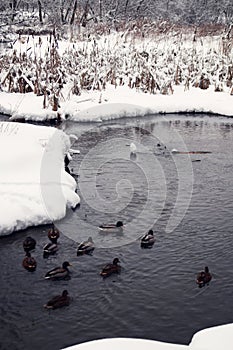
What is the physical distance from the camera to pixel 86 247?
445 inches

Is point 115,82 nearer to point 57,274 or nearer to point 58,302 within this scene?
point 57,274

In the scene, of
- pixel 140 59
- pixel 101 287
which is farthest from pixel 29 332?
pixel 140 59

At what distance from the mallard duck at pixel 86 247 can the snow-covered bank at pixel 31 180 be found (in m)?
1.76

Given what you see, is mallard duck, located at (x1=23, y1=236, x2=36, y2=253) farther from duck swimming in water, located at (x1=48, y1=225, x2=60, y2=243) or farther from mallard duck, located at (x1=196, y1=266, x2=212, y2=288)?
mallard duck, located at (x1=196, y1=266, x2=212, y2=288)

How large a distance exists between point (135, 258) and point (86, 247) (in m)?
1.11

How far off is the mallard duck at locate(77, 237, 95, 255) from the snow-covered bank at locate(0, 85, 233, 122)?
14.6 m

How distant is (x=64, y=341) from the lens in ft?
26.8

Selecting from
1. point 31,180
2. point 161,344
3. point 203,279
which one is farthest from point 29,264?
point 161,344

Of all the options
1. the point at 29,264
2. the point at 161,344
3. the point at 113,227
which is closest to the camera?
the point at 161,344

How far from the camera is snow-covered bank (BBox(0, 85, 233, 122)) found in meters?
25.8

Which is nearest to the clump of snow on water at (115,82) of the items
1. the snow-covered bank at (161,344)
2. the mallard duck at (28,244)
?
the mallard duck at (28,244)

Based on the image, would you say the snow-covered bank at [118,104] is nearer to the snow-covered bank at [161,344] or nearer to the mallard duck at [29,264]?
the mallard duck at [29,264]

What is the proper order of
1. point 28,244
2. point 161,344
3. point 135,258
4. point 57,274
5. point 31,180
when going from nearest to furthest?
point 161,344, point 57,274, point 135,258, point 28,244, point 31,180

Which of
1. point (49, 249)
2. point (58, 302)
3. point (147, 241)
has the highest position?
point (147, 241)
